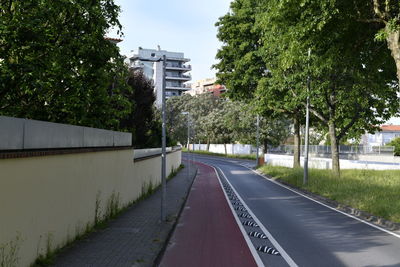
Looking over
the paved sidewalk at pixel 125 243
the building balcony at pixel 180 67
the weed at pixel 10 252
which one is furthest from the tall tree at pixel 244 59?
the building balcony at pixel 180 67

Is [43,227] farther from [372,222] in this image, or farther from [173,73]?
[173,73]

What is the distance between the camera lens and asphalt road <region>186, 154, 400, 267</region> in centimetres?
760

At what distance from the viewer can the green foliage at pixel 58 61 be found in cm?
880

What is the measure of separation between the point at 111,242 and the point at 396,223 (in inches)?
317

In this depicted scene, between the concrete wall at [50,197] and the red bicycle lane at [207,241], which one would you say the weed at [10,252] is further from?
the red bicycle lane at [207,241]

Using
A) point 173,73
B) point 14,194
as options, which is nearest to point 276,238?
point 14,194

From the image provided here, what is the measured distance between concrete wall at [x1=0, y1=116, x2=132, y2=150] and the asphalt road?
4603mm

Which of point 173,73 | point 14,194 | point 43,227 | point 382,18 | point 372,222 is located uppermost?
point 173,73

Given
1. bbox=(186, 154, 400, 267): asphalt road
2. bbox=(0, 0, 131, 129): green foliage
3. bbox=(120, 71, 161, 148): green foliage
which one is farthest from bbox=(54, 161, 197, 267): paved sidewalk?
bbox=(120, 71, 161, 148): green foliage

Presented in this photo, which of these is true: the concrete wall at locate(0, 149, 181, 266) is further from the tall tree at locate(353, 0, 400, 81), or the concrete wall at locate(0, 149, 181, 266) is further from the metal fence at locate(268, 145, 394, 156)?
the metal fence at locate(268, 145, 394, 156)

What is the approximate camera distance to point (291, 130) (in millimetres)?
61969

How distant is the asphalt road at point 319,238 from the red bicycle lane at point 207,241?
0.52 m

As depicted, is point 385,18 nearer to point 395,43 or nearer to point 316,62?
point 395,43

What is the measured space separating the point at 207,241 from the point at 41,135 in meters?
4.57
